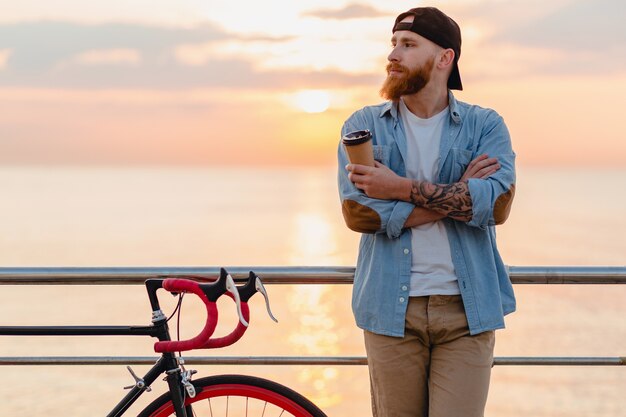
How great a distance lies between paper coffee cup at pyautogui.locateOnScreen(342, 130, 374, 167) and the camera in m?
2.71

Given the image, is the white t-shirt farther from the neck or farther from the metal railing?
the metal railing

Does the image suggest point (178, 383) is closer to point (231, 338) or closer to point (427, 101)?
point (231, 338)

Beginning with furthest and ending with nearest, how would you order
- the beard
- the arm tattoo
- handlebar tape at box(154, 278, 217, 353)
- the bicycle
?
the beard < the arm tattoo < the bicycle < handlebar tape at box(154, 278, 217, 353)

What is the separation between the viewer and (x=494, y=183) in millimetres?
2717

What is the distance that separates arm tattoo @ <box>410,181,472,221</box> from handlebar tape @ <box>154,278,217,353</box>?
2.41 ft

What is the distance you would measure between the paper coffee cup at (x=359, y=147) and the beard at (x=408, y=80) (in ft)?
0.58

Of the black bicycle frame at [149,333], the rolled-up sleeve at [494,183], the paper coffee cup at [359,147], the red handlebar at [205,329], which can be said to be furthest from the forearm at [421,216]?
the black bicycle frame at [149,333]

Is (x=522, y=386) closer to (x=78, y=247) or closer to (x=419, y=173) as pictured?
(x=419, y=173)

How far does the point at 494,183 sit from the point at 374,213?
384 mm

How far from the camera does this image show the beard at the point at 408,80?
279 centimetres

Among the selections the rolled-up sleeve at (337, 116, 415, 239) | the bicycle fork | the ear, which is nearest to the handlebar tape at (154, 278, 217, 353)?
the bicycle fork

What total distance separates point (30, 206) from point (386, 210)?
4563 inches

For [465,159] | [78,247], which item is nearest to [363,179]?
[465,159]

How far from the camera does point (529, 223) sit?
79.1 meters
